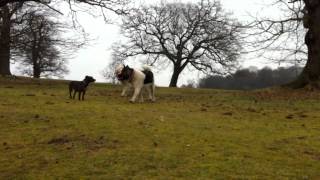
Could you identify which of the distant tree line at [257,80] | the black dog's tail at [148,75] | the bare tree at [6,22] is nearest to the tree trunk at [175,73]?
the distant tree line at [257,80]

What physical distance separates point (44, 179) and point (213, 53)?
40839 mm

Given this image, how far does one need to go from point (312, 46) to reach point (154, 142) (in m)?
16.5

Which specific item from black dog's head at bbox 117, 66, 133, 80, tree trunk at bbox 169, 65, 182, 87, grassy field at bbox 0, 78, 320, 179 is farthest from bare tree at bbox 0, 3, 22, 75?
tree trunk at bbox 169, 65, 182, 87

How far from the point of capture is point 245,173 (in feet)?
31.5

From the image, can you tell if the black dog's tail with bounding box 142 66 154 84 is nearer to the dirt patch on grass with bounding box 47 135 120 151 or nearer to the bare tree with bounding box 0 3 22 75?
the dirt patch on grass with bounding box 47 135 120 151

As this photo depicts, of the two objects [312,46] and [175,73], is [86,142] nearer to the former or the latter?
[312,46]

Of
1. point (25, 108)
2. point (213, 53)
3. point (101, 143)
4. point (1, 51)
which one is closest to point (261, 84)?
point (213, 53)

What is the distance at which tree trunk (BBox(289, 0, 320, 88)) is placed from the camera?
26.1 m

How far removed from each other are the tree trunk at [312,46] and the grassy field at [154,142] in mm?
7652

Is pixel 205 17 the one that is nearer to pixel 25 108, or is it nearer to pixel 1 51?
pixel 1 51

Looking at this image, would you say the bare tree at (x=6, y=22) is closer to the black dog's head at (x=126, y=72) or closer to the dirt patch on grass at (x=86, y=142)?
the black dog's head at (x=126, y=72)

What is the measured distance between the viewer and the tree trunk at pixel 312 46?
26.1m

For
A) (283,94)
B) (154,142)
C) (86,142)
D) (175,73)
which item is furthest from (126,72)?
(175,73)

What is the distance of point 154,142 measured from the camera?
11.7 metres
